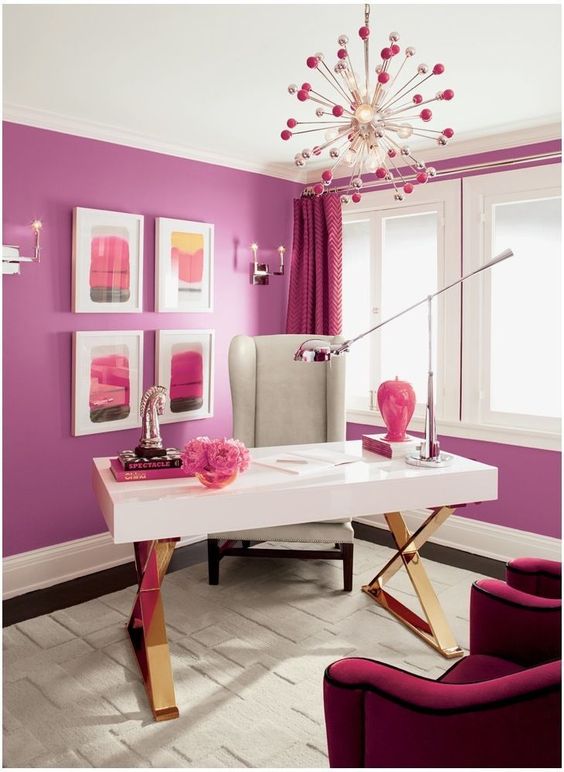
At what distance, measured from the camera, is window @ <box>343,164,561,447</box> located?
395 centimetres

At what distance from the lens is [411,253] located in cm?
458

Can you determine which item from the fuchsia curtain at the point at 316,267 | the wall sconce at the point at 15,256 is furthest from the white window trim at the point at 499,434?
the wall sconce at the point at 15,256

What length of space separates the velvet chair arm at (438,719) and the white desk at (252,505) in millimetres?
988

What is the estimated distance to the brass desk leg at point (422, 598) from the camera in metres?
3.02

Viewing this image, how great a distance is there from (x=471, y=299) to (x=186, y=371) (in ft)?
6.15

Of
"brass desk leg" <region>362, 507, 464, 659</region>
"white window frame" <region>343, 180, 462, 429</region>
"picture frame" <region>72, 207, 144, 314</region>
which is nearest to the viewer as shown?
"brass desk leg" <region>362, 507, 464, 659</region>

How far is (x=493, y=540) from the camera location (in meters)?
4.19

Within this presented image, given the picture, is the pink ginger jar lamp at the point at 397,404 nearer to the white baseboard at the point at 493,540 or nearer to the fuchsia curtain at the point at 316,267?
the white baseboard at the point at 493,540

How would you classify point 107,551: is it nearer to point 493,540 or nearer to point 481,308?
point 493,540

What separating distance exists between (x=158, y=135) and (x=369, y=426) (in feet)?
7.94

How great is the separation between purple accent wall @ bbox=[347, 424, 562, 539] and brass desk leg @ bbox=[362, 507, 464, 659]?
2.81ft

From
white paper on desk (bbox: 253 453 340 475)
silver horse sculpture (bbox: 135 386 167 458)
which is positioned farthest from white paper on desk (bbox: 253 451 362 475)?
silver horse sculpture (bbox: 135 386 167 458)

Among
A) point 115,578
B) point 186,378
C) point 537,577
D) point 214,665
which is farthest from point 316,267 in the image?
point 537,577

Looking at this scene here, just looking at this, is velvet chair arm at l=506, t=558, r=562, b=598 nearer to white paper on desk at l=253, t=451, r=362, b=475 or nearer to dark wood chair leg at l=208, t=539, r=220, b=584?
white paper on desk at l=253, t=451, r=362, b=475
